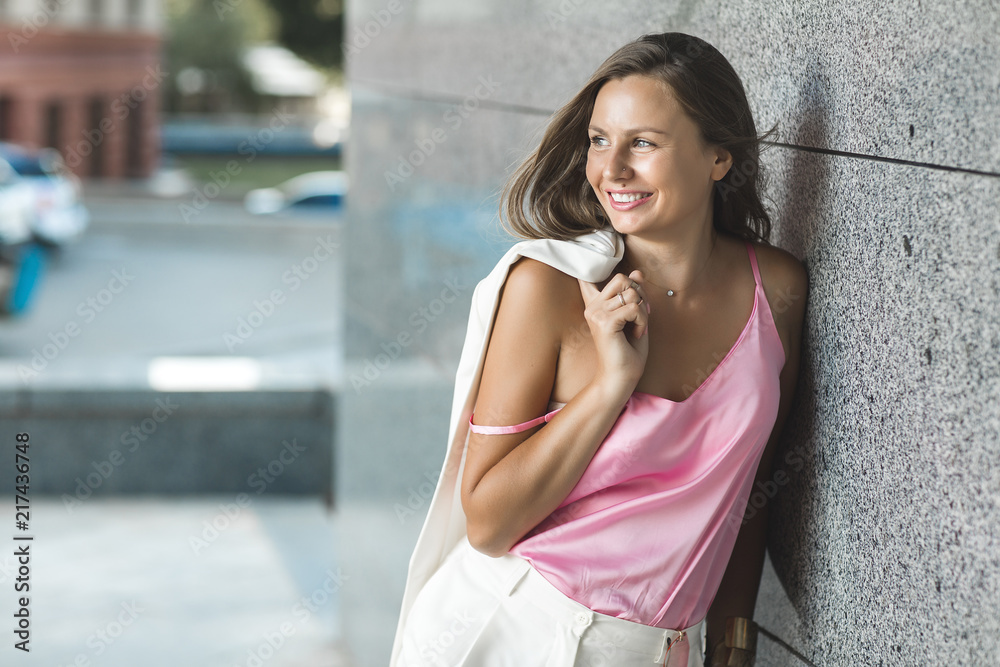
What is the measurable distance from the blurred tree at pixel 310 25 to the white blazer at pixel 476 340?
28.1m

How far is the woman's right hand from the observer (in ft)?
5.41

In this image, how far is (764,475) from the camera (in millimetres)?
2049

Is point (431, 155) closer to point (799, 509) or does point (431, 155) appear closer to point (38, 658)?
point (799, 509)

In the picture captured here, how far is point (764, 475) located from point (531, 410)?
55cm

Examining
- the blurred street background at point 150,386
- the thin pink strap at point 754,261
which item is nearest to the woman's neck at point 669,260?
the thin pink strap at point 754,261

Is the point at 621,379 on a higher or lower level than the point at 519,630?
higher

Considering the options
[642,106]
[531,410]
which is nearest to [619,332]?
[531,410]

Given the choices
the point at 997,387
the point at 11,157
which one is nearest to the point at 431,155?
the point at 997,387

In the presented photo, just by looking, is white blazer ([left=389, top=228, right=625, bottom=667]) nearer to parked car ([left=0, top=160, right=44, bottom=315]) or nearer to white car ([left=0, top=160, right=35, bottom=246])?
parked car ([left=0, top=160, right=44, bottom=315])

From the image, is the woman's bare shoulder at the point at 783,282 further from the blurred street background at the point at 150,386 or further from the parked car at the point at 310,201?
the parked car at the point at 310,201

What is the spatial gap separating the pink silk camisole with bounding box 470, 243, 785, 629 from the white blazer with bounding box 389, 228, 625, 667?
0.08 meters

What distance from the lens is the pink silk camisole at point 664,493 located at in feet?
5.77

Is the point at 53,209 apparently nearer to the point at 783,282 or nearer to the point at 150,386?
the point at 150,386

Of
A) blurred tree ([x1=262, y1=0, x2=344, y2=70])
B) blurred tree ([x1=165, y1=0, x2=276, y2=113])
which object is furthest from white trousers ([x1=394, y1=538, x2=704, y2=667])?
blurred tree ([x1=165, y1=0, x2=276, y2=113])
